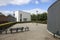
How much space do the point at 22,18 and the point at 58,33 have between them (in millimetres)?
68967

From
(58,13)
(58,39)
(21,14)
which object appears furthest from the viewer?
(21,14)

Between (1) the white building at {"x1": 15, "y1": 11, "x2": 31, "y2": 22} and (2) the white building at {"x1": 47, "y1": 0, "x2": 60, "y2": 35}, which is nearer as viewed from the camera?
(2) the white building at {"x1": 47, "y1": 0, "x2": 60, "y2": 35}

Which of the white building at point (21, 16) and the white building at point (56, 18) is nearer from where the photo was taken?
the white building at point (56, 18)

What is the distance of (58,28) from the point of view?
17.0 m

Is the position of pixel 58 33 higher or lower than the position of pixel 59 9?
lower

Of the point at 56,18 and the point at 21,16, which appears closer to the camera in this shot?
the point at 56,18

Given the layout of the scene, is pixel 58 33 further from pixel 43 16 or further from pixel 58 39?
pixel 43 16

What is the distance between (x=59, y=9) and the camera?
661 inches

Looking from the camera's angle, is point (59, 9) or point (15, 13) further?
point (15, 13)

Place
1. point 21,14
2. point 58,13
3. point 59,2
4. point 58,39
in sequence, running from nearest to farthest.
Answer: point 58,39 → point 59,2 → point 58,13 → point 21,14

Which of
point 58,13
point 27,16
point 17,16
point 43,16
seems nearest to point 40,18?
point 43,16

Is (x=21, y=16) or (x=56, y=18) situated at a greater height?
(x=56, y=18)

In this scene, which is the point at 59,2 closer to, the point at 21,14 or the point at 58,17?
the point at 58,17

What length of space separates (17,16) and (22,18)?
332 cm
